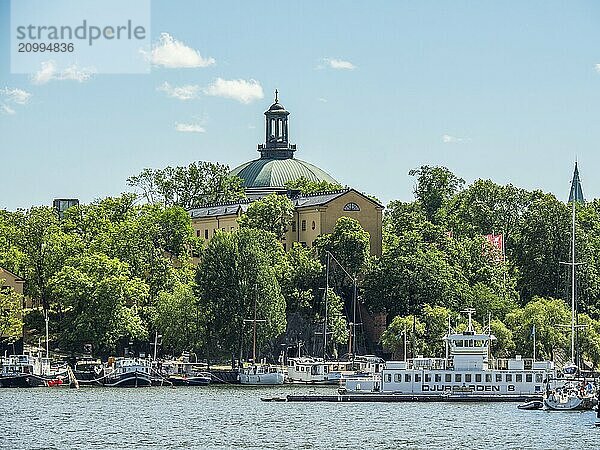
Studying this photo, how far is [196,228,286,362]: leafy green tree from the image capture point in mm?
125375

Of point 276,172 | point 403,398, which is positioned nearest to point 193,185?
point 276,172

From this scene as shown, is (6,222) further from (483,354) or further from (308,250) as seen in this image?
(483,354)

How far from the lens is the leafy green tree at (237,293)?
125 meters

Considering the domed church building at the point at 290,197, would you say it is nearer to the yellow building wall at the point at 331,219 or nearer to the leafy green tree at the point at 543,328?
the yellow building wall at the point at 331,219

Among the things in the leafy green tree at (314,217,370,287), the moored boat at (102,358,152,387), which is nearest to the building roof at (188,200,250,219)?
the leafy green tree at (314,217,370,287)

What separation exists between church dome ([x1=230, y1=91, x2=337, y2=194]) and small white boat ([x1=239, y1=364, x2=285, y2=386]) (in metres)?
47.9

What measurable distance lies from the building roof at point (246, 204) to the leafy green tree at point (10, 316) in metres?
30.9

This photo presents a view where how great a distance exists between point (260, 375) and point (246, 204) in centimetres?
3618

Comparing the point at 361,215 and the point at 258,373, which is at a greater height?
the point at 361,215

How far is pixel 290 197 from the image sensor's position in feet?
509

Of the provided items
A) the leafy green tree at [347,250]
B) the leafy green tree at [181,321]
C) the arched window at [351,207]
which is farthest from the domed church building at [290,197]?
the leafy green tree at [181,321]

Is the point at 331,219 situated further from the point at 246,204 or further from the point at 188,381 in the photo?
the point at 188,381

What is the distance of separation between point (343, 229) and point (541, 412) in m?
47.9

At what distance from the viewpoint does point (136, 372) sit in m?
119
